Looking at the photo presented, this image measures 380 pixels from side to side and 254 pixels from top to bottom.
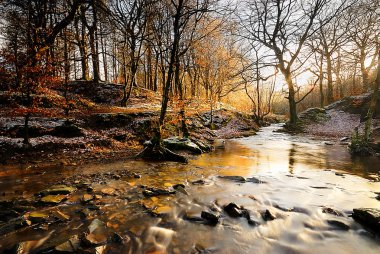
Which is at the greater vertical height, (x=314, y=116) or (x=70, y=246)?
(x=314, y=116)

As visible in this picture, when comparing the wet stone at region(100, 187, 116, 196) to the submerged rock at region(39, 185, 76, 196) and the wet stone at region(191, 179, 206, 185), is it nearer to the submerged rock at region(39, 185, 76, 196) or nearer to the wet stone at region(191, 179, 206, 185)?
the submerged rock at region(39, 185, 76, 196)

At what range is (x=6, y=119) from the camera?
12750mm

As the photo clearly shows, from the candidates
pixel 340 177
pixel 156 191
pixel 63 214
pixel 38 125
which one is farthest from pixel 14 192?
pixel 340 177

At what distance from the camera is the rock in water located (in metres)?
4.40

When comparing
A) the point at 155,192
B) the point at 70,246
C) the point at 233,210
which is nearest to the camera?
the point at 70,246

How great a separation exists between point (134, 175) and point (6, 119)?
9453 mm

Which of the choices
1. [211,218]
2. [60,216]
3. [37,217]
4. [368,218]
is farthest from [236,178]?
[37,217]

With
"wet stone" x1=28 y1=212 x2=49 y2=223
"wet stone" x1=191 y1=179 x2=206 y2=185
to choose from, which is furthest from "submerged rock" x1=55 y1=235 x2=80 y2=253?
"wet stone" x1=191 y1=179 x2=206 y2=185

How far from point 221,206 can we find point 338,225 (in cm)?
229

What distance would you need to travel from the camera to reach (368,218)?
458cm

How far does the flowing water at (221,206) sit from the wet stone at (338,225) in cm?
5

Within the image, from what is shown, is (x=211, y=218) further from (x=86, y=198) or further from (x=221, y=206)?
(x=86, y=198)

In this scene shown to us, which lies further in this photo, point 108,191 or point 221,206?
point 108,191

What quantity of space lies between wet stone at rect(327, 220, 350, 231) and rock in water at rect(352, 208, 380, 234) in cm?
37
